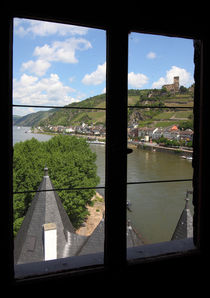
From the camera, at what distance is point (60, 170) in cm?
1953

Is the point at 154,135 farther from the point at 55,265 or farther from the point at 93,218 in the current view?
the point at 93,218

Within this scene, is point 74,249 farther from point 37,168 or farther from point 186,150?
point 186,150

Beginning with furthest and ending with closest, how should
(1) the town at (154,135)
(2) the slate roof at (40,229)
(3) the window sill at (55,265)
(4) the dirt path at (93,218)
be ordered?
(4) the dirt path at (93,218)
(2) the slate roof at (40,229)
(1) the town at (154,135)
(3) the window sill at (55,265)

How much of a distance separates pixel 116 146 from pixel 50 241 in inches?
572

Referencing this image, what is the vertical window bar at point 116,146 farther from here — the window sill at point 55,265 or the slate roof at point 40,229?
the slate roof at point 40,229

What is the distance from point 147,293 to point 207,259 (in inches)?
13.6

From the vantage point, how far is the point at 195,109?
1374mm

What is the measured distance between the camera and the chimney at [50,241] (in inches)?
550

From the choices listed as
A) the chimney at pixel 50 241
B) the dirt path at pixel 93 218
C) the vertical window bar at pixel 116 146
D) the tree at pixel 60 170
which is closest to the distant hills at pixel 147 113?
the vertical window bar at pixel 116 146

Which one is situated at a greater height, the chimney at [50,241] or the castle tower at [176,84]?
the castle tower at [176,84]

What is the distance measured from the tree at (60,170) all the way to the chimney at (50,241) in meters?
3.19

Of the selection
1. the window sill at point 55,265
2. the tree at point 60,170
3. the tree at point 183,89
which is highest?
the tree at point 183,89

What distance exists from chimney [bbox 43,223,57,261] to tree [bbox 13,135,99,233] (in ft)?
10.5
